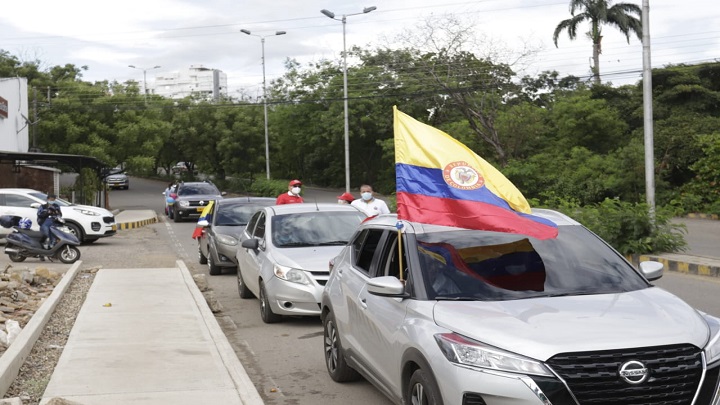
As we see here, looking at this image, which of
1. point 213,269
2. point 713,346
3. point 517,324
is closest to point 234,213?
point 213,269

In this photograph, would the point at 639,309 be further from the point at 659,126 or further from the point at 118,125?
the point at 118,125

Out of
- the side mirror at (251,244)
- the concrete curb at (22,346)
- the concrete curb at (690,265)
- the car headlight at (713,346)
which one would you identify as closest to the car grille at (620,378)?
the car headlight at (713,346)

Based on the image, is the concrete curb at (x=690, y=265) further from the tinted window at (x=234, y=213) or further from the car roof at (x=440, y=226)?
the car roof at (x=440, y=226)

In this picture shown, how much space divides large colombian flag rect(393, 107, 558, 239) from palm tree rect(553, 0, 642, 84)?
164 ft

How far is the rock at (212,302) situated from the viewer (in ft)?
38.2

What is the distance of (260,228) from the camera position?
39.4ft

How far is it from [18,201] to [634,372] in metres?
22.4

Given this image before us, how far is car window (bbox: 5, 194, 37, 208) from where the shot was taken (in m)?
23.5

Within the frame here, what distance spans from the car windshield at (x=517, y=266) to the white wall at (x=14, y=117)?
3485cm

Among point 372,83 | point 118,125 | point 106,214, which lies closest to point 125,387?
point 106,214

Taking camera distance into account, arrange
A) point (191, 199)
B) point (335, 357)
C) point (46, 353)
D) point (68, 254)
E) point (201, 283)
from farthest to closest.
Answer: point (191, 199) < point (68, 254) < point (201, 283) < point (46, 353) < point (335, 357)

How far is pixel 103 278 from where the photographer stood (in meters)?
14.0

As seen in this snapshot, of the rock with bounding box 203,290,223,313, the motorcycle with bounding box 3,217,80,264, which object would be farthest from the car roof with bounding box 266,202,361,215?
the motorcycle with bounding box 3,217,80,264

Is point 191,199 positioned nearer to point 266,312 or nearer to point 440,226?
point 266,312
